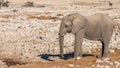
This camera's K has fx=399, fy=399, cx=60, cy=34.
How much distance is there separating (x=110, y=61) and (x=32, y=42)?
10666 millimetres

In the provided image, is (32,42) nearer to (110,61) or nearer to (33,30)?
(33,30)

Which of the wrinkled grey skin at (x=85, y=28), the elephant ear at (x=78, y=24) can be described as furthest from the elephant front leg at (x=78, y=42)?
the elephant ear at (x=78, y=24)

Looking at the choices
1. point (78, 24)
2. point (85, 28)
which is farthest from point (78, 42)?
point (78, 24)

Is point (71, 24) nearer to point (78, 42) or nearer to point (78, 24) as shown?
point (78, 24)

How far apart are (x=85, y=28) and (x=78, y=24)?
1.99ft

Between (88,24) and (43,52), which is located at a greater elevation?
(88,24)

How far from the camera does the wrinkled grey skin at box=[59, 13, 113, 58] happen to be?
1870cm

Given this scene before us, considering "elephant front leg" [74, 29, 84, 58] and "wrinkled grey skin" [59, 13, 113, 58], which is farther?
"elephant front leg" [74, 29, 84, 58]

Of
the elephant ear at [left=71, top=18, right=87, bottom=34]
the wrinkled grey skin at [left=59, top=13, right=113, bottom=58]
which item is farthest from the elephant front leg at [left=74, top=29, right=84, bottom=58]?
the elephant ear at [left=71, top=18, right=87, bottom=34]

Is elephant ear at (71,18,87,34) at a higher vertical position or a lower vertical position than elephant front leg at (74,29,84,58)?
higher

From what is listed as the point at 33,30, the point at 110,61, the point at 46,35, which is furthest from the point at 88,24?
the point at 33,30

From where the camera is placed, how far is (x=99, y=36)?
19938 mm

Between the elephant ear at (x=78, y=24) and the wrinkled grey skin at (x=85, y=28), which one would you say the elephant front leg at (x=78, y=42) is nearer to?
the wrinkled grey skin at (x=85, y=28)

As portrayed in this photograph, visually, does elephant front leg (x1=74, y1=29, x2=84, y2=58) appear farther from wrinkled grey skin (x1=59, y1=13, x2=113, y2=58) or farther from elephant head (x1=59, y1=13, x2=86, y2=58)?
elephant head (x1=59, y1=13, x2=86, y2=58)
